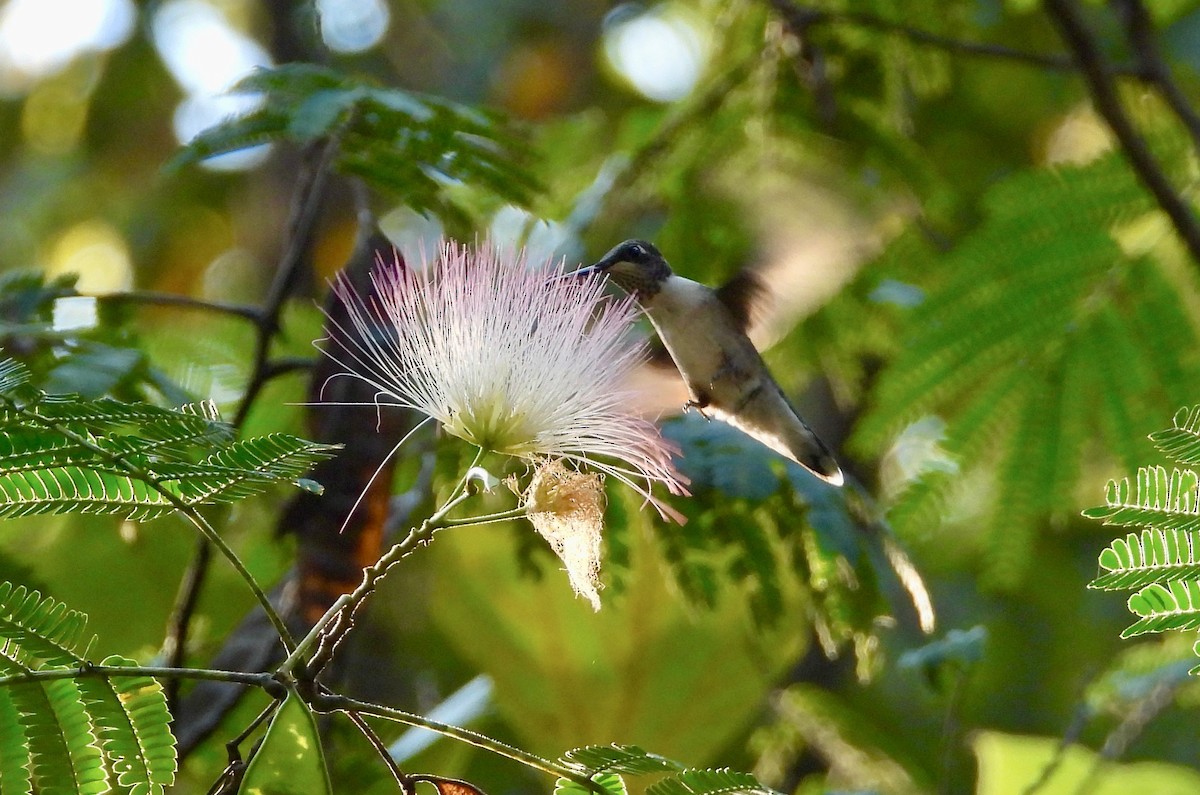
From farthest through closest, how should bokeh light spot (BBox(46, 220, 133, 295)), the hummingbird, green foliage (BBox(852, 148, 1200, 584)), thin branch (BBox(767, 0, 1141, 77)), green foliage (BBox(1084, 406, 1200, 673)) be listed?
bokeh light spot (BBox(46, 220, 133, 295)), thin branch (BBox(767, 0, 1141, 77)), green foliage (BBox(852, 148, 1200, 584)), the hummingbird, green foliage (BBox(1084, 406, 1200, 673))

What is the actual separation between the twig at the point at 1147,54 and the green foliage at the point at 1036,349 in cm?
20

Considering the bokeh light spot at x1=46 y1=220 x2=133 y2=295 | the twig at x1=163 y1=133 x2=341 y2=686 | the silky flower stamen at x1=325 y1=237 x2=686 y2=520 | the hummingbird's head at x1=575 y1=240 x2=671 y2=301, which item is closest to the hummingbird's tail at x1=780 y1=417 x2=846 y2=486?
the hummingbird's head at x1=575 y1=240 x2=671 y2=301

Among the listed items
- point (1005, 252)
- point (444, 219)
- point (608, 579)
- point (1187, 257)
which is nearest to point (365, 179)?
point (444, 219)

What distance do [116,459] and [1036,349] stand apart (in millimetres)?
2131

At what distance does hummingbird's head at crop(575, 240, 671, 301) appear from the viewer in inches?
81.0

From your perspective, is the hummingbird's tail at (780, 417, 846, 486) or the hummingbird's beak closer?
the hummingbird's beak

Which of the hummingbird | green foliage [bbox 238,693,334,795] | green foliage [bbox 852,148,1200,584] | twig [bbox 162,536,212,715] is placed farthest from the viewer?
green foliage [bbox 852,148,1200,584]

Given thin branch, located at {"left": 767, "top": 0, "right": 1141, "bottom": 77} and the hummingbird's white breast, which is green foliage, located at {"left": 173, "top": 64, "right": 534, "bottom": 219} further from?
thin branch, located at {"left": 767, "top": 0, "right": 1141, "bottom": 77}

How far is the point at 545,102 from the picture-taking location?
6355 mm

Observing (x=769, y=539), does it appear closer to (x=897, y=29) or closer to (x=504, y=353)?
(x=504, y=353)

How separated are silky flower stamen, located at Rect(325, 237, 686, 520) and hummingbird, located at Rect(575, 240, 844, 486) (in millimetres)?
491

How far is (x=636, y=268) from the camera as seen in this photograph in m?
2.13

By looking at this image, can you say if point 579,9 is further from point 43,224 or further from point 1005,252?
point 1005,252

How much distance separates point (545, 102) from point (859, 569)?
447cm
